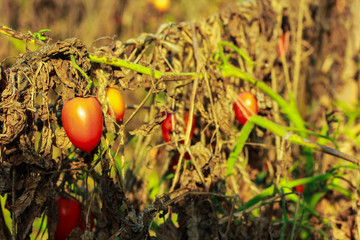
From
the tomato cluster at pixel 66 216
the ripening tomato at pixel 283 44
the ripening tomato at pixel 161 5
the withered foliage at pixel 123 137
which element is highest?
the ripening tomato at pixel 161 5

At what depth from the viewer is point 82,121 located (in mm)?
975

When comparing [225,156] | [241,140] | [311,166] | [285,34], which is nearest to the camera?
[241,140]

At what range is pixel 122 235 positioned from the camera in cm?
102

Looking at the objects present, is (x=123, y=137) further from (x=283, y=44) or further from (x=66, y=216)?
(x=283, y=44)

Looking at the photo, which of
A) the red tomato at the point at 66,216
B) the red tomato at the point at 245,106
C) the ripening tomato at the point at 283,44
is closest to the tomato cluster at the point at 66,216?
the red tomato at the point at 66,216

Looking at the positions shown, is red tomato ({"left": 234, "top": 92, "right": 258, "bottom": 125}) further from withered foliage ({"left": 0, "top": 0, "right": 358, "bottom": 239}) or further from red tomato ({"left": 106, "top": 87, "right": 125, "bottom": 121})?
red tomato ({"left": 106, "top": 87, "right": 125, "bottom": 121})

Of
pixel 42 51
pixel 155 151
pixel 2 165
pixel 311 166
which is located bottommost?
pixel 311 166

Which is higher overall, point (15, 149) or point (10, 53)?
point (10, 53)

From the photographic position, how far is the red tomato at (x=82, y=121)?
0.98 meters

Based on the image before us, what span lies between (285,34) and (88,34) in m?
2.07

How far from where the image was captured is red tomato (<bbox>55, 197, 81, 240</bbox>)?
125cm

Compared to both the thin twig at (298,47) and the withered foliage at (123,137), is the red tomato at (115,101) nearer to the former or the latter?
the withered foliage at (123,137)

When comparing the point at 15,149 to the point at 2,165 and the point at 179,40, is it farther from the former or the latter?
the point at 179,40

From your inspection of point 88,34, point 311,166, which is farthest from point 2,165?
point 88,34
